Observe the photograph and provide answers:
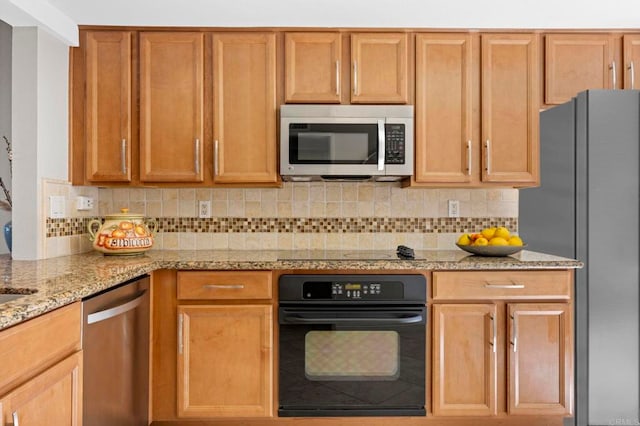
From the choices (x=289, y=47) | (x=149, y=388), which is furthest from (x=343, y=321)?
(x=289, y=47)

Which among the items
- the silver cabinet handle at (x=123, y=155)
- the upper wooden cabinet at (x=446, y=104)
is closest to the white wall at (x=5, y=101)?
the silver cabinet handle at (x=123, y=155)

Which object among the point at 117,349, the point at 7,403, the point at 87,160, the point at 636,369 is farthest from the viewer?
the point at 87,160

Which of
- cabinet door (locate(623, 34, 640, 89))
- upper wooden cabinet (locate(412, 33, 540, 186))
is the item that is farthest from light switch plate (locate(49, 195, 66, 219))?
cabinet door (locate(623, 34, 640, 89))

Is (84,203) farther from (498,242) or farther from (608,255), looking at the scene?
(608,255)

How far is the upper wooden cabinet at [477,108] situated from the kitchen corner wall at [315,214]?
1.15 ft

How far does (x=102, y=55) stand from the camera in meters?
2.41

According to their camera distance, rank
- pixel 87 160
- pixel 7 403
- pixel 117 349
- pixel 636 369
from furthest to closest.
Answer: pixel 87 160 < pixel 636 369 < pixel 117 349 < pixel 7 403

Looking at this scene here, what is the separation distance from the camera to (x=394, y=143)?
7.78 feet

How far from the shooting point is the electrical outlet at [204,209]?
273cm

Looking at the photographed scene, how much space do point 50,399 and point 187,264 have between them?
35.4 inches

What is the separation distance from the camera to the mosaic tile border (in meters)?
2.73

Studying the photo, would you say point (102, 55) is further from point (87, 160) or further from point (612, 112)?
point (612, 112)

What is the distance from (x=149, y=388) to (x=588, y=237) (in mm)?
2217

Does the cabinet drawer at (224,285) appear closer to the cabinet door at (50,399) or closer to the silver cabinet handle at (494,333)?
the cabinet door at (50,399)
